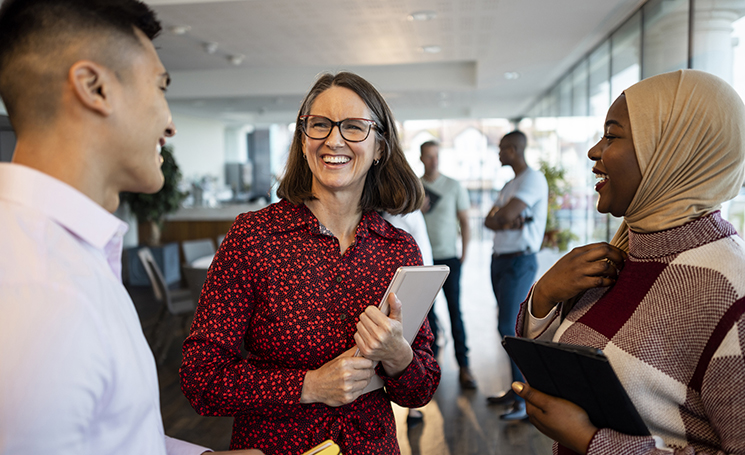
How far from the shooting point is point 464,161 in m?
13.0

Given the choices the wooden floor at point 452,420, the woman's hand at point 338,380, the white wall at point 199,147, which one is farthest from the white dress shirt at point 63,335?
the white wall at point 199,147

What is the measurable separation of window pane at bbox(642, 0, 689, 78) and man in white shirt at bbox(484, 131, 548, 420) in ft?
3.86

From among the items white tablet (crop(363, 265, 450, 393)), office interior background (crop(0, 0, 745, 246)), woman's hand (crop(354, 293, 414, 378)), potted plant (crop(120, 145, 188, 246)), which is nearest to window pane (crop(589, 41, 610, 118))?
office interior background (crop(0, 0, 745, 246))

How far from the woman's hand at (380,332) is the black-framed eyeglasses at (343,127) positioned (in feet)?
1.52

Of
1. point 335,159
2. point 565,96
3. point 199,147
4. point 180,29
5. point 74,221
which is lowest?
point 74,221

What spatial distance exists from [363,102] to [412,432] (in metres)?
2.58

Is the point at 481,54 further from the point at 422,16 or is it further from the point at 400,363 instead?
the point at 400,363

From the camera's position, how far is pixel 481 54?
6.12 meters

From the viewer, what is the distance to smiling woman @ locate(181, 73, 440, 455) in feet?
3.85

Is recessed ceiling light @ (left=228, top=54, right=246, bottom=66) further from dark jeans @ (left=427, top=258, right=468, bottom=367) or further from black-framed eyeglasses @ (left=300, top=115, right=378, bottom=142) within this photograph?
black-framed eyeglasses @ (left=300, top=115, right=378, bottom=142)

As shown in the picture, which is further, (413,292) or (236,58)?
(236,58)

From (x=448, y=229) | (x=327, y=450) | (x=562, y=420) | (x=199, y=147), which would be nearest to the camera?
(x=327, y=450)

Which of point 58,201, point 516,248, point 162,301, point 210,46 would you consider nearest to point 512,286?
point 516,248

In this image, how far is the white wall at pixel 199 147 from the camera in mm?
11969
